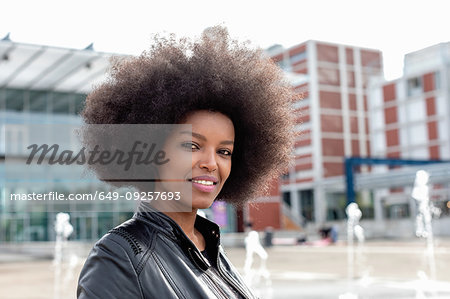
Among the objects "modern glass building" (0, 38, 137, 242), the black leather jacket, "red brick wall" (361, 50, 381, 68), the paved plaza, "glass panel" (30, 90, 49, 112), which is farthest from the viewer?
"red brick wall" (361, 50, 381, 68)

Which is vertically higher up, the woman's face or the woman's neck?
the woman's face

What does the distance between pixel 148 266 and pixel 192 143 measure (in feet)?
1.38

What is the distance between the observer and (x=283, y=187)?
57.4m

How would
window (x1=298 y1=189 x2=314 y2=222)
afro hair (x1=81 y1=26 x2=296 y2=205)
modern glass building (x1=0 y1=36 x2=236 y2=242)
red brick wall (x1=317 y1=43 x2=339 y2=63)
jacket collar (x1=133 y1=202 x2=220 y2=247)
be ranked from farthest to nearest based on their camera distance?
red brick wall (x1=317 y1=43 x2=339 y2=63) < window (x1=298 y1=189 x2=314 y2=222) < modern glass building (x1=0 y1=36 x2=236 y2=242) < afro hair (x1=81 y1=26 x2=296 y2=205) < jacket collar (x1=133 y1=202 x2=220 y2=247)

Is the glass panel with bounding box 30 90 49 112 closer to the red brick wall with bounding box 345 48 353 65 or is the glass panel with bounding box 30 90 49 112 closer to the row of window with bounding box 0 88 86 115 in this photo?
the row of window with bounding box 0 88 86 115

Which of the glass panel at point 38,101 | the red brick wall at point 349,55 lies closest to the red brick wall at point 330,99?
the red brick wall at point 349,55

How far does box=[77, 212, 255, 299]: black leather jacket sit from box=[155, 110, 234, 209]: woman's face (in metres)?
0.14

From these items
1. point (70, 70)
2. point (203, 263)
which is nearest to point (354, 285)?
point (203, 263)

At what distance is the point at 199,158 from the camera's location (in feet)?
5.49

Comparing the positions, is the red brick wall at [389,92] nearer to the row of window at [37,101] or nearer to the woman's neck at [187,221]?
the row of window at [37,101]

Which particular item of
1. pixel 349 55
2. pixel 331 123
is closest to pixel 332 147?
pixel 331 123

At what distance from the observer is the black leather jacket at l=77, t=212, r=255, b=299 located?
1306 mm

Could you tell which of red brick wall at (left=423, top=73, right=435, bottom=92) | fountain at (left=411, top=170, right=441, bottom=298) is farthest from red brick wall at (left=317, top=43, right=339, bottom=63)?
fountain at (left=411, top=170, right=441, bottom=298)

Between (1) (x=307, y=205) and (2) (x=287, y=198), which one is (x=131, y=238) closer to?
(1) (x=307, y=205)
